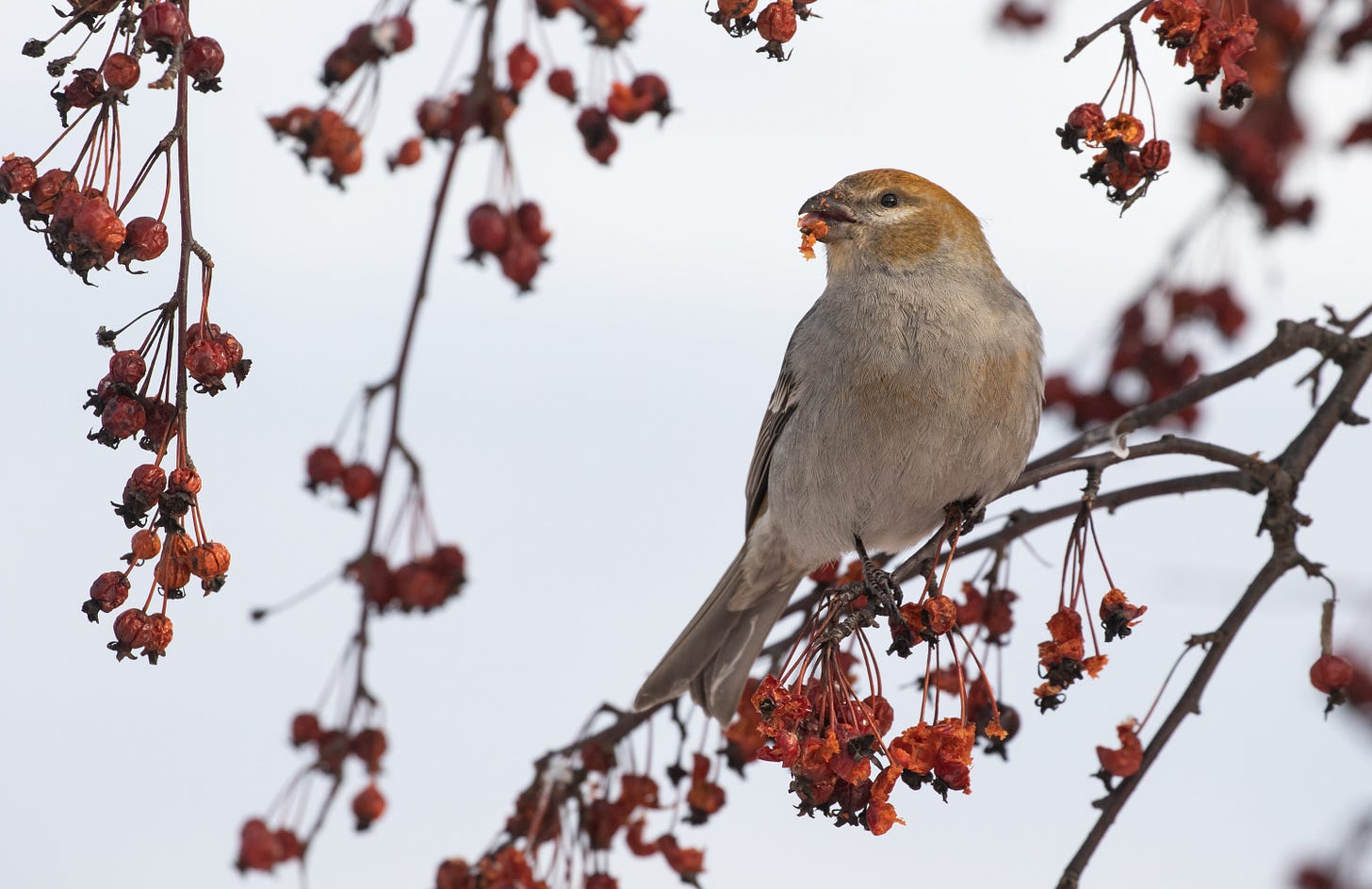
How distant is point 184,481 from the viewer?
245 cm

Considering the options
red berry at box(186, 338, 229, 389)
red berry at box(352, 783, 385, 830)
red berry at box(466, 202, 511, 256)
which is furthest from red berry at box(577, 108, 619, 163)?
red berry at box(352, 783, 385, 830)

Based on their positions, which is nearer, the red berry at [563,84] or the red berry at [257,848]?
the red berry at [563,84]

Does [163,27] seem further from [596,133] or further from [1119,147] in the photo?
[1119,147]

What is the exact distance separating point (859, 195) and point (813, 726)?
2.19m

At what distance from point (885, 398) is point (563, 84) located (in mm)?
2120

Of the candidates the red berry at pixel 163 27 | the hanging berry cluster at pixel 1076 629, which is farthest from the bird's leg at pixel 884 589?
the red berry at pixel 163 27

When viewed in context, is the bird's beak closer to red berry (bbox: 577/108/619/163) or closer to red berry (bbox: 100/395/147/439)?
red berry (bbox: 577/108/619/163)

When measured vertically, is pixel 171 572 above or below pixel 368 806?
above

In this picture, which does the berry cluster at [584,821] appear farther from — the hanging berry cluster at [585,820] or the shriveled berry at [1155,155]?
the shriveled berry at [1155,155]

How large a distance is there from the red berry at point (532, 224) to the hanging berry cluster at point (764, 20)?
502 millimetres

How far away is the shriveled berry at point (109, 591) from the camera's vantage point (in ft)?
8.43

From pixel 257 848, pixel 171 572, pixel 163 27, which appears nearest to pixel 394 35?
pixel 163 27

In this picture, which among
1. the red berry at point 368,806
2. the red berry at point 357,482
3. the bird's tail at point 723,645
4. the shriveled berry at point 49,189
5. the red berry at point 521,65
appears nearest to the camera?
the red berry at point 521,65

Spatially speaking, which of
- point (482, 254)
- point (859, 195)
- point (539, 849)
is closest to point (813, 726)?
point (539, 849)
